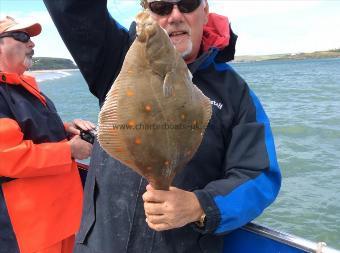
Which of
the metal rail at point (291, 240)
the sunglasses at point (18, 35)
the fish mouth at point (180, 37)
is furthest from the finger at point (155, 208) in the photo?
the sunglasses at point (18, 35)

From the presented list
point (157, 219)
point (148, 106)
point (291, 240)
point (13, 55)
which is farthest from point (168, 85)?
point (13, 55)

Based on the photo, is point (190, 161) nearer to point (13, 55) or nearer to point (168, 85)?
point (168, 85)

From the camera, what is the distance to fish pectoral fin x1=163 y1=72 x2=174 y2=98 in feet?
6.44

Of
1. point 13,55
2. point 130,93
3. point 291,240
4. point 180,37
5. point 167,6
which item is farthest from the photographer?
point 13,55

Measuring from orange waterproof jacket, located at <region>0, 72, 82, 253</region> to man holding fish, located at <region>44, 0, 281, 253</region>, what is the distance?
0.98 m

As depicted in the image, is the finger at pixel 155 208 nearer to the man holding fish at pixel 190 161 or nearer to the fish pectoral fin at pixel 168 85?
the man holding fish at pixel 190 161

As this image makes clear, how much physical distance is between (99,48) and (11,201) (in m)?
1.80

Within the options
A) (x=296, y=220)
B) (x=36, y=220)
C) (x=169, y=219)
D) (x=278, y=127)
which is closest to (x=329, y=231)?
(x=296, y=220)

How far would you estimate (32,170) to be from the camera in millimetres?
3594

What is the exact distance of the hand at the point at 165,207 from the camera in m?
2.16

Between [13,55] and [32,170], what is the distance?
4.22 ft

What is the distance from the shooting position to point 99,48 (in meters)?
2.66

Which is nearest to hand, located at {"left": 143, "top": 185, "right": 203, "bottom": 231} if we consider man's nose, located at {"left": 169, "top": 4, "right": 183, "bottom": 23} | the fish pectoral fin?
the fish pectoral fin

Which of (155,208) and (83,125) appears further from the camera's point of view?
(83,125)
